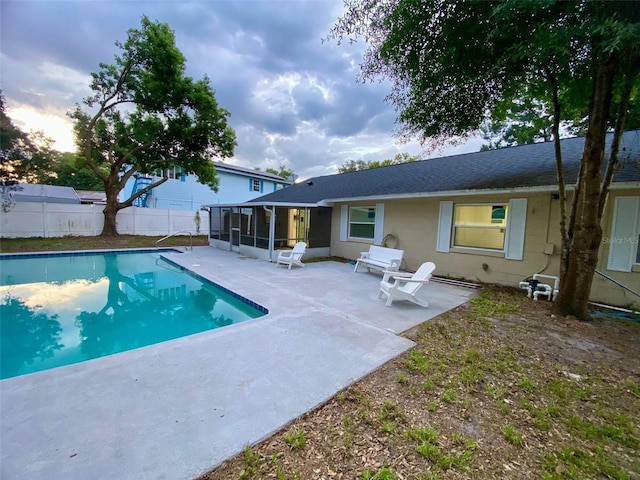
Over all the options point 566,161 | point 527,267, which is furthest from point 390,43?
point 527,267

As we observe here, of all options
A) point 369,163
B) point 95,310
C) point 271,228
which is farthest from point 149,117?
point 369,163

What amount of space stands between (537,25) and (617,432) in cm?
489

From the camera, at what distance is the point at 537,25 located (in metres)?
3.79

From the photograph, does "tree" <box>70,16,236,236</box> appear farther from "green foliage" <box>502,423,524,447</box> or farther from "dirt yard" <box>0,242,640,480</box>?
Answer: "green foliage" <box>502,423,524,447</box>

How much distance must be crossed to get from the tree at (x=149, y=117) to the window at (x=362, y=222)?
343 inches

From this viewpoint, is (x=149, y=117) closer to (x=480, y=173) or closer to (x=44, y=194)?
Result: (x=44, y=194)

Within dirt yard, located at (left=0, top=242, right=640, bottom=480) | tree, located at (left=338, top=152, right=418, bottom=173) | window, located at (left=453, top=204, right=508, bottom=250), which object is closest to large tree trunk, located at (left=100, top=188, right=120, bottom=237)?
window, located at (left=453, top=204, right=508, bottom=250)

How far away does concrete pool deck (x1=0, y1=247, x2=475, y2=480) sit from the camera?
5.80 ft

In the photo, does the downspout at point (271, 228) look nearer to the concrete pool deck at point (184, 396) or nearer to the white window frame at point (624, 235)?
the concrete pool deck at point (184, 396)

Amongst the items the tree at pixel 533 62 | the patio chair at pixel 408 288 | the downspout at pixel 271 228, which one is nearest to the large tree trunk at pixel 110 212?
the downspout at pixel 271 228

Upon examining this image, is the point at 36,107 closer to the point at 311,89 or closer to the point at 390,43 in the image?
the point at 311,89

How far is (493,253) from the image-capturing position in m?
7.04

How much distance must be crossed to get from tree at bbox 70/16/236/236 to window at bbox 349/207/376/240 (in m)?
8.70

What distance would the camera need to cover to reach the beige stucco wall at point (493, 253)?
5.58 meters
